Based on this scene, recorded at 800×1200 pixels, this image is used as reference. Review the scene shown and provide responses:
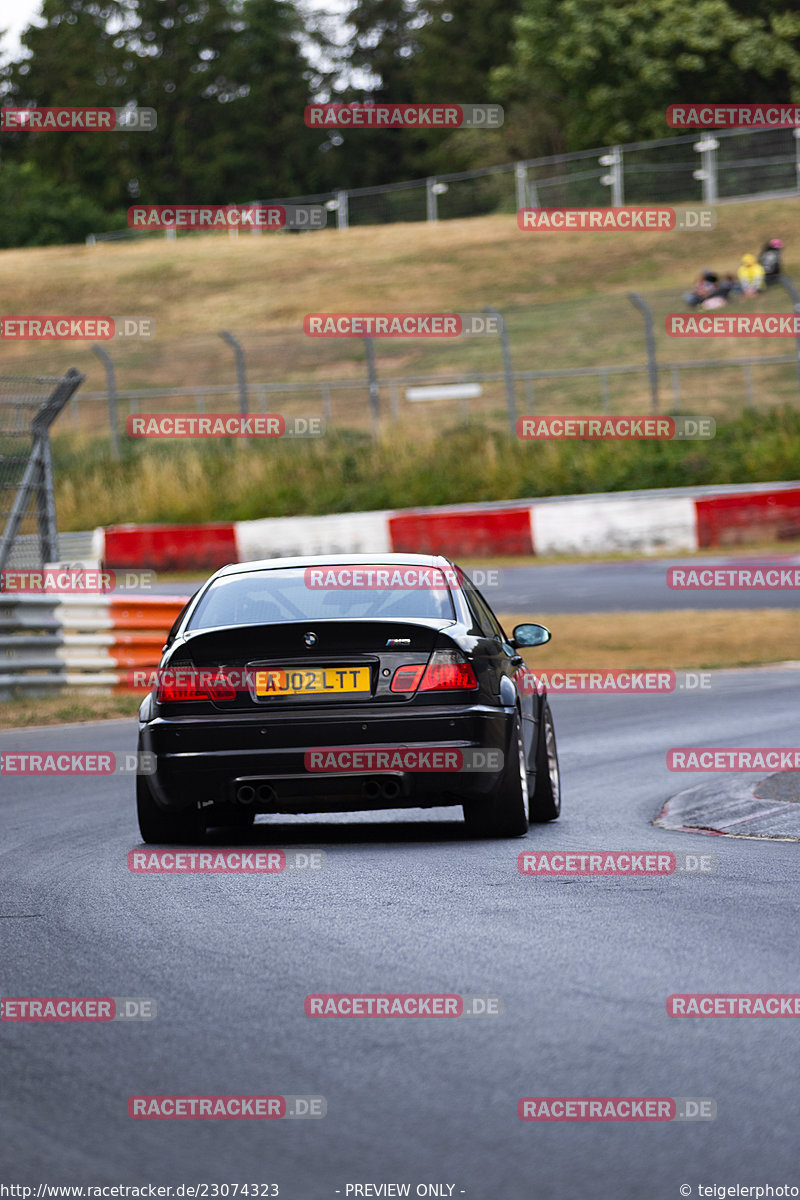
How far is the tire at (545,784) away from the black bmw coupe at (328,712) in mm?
981

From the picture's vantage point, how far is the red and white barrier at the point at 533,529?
2558cm

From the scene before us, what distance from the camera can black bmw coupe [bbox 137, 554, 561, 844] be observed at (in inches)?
317

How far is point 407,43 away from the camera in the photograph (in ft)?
310

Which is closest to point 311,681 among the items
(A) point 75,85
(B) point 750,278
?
(B) point 750,278

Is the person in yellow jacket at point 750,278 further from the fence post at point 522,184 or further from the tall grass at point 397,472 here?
the fence post at point 522,184

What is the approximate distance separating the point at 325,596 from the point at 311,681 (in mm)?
500

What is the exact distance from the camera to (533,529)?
87.6 ft

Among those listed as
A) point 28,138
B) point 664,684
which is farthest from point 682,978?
point 28,138

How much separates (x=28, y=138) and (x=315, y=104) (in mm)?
15896

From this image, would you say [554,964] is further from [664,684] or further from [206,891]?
[664,684]

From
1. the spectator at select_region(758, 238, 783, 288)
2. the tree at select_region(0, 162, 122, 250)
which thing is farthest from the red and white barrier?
the tree at select_region(0, 162, 122, 250)

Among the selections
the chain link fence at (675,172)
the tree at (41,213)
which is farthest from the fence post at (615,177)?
the tree at (41,213)

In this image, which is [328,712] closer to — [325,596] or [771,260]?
[325,596]

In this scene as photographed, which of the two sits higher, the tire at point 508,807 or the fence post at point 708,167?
the fence post at point 708,167
